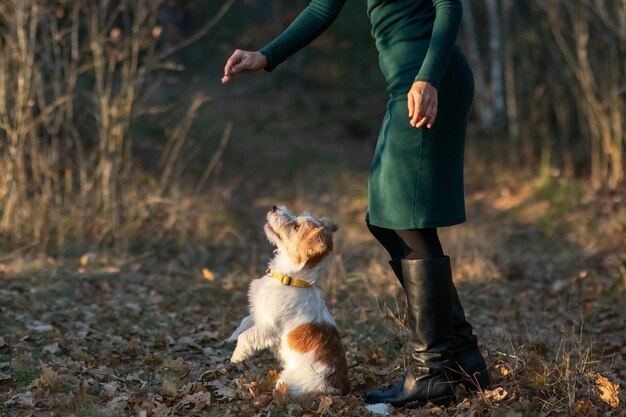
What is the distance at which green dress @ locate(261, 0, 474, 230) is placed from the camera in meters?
3.62

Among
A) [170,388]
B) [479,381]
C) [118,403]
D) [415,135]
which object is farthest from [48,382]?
[415,135]

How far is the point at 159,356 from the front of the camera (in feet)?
17.2

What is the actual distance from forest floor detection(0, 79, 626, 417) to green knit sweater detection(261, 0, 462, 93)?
5.27ft

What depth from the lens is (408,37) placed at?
12.1 feet

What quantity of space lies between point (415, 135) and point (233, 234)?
6.57 m

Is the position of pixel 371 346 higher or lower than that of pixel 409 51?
lower

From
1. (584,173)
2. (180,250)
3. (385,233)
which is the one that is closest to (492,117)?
(584,173)

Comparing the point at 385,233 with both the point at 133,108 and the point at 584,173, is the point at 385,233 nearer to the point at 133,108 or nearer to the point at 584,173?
the point at 133,108

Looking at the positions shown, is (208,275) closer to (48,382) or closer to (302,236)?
(48,382)

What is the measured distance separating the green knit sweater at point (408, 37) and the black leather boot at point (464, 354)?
0.98 metres

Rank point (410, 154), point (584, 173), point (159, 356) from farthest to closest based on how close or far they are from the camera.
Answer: point (584, 173) < point (159, 356) < point (410, 154)

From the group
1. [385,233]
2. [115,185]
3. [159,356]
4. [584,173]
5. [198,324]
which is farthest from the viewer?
[584,173]

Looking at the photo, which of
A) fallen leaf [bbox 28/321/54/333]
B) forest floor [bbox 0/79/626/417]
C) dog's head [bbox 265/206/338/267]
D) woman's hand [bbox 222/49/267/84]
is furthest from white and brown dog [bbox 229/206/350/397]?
fallen leaf [bbox 28/321/54/333]

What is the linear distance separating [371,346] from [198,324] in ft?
4.90
